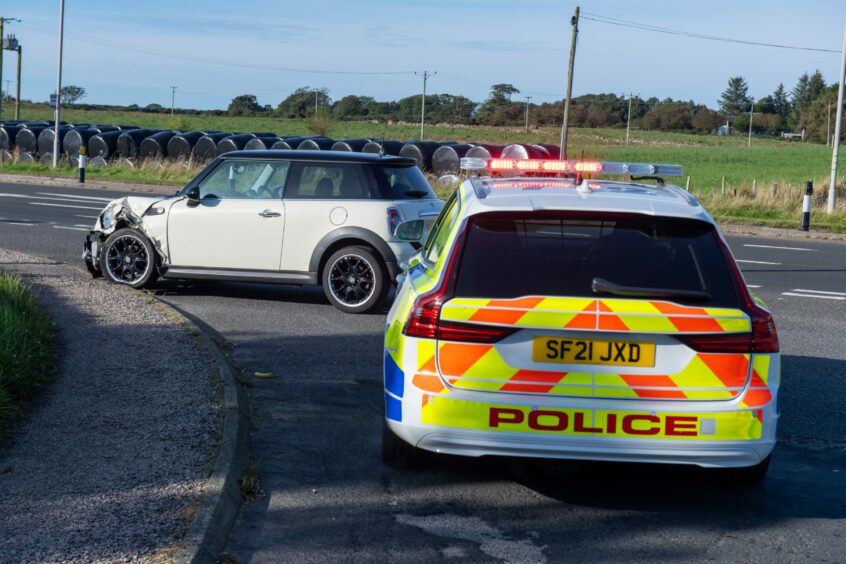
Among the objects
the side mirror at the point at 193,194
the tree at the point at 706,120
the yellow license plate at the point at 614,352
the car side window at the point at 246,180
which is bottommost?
the yellow license plate at the point at 614,352

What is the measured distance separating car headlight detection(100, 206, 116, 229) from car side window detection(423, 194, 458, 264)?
19.8 feet

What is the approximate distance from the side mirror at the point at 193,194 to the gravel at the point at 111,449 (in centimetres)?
238

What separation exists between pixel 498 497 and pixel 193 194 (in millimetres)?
6858

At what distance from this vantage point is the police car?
497 cm

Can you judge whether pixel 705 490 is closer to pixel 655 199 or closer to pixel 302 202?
pixel 655 199

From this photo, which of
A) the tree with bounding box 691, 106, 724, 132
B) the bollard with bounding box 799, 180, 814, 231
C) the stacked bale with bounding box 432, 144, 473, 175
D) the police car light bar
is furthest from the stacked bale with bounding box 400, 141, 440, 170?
the tree with bounding box 691, 106, 724, 132

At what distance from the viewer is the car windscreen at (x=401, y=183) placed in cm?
1123

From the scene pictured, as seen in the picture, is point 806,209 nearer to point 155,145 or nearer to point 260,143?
point 260,143

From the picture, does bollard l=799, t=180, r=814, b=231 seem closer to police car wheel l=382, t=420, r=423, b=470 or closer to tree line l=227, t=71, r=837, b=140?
police car wheel l=382, t=420, r=423, b=470

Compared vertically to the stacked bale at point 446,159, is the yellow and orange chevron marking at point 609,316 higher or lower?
lower

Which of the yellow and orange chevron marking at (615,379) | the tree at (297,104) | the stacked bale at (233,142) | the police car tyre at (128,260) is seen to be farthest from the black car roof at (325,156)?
the tree at (297,104)

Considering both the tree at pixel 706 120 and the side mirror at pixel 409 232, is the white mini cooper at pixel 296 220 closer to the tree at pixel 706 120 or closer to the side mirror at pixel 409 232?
the side mirror at pixel 409 232

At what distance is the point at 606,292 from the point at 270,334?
5451mm

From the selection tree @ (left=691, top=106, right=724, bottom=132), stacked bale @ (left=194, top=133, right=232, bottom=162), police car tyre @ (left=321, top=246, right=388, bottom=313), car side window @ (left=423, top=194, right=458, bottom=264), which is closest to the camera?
car side window @ (left=423, top=194, right=458, bottom=264)
